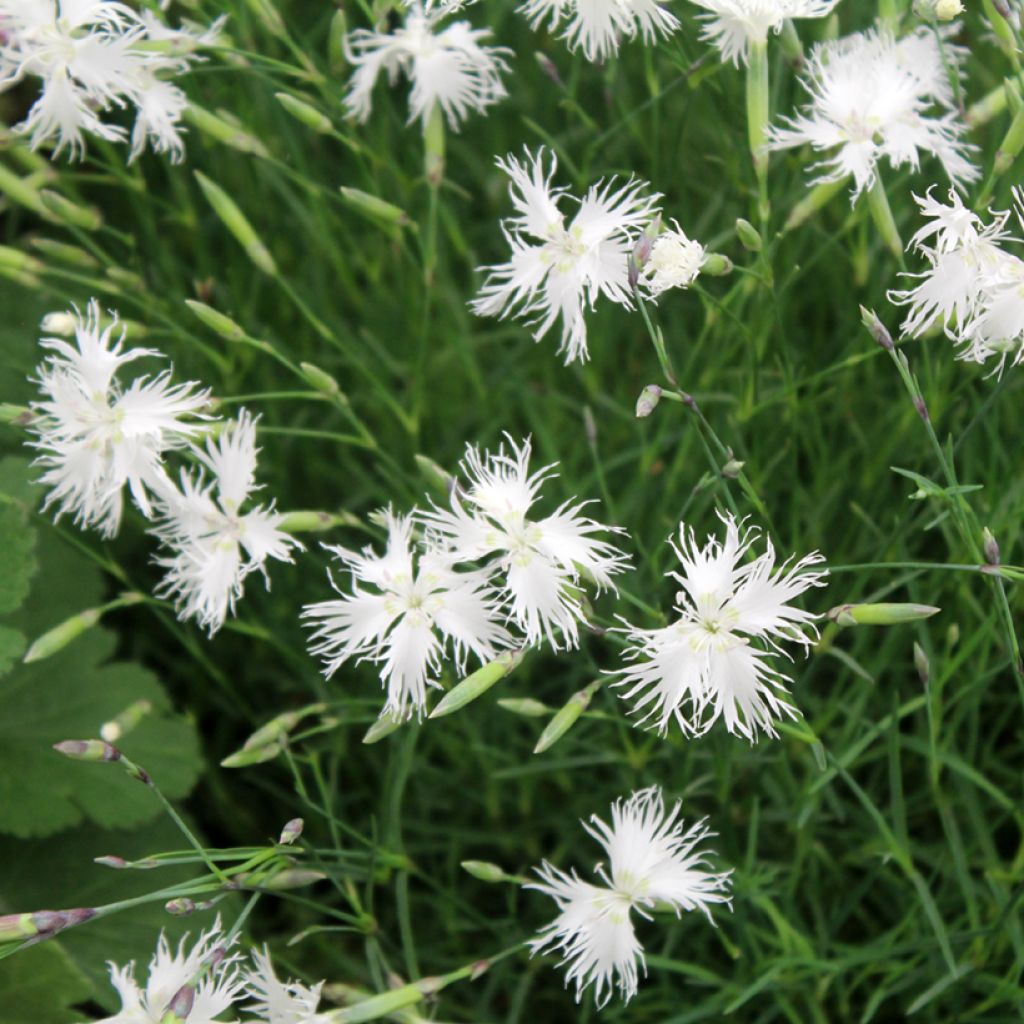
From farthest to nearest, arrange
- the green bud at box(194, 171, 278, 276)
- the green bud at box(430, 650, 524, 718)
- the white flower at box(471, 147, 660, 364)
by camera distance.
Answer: the green bud at box(194, 171, 278, 276) → the white flower at box(471, 147, 660, 364) → the green bud at box(430, 650, 524, 718)

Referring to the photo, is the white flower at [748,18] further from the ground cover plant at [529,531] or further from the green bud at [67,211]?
the green bud at [67,211]

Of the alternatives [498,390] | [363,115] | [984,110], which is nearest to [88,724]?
[498,390]

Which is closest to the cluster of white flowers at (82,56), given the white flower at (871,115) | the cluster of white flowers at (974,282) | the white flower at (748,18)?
the white flower at (748,18)

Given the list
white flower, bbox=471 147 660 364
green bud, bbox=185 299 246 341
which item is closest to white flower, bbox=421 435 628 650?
white flower, bbox=471 147 660 364

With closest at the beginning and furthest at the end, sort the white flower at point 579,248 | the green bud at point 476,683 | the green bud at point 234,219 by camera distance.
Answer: the green bud at point 476,683 < the white flower at point 579,248 < the green bud at point 234,219

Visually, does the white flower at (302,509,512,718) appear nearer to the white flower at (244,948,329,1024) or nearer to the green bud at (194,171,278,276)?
the white flower at (244,948,329,1024)

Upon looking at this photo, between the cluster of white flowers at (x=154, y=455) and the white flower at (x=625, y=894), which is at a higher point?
the cluster of white flowers at (x=154, y=455)

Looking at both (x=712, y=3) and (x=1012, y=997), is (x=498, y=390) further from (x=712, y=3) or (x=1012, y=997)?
(x=1012, y=997)
